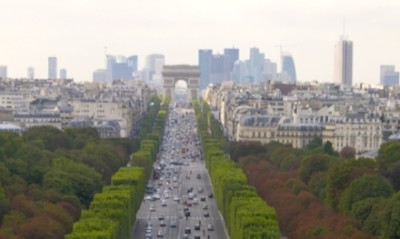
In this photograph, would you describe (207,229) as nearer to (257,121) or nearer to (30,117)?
(257,121)

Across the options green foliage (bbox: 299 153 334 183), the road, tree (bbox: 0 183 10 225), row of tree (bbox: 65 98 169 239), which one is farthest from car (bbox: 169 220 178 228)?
tree (bbox: 0 183 10 225)

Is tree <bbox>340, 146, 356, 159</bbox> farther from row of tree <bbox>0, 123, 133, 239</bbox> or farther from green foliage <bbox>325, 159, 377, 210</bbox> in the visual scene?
green foliage <bbox>325, 159, 377, 210</bbox>

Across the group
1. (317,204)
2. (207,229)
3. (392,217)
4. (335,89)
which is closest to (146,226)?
(207,229)

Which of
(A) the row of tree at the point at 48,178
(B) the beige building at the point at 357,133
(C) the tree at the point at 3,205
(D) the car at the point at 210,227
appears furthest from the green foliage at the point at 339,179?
(B) the beige building at the point at 357,133

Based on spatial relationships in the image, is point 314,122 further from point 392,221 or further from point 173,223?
point 392,221

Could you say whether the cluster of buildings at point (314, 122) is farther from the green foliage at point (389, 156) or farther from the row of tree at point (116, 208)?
the green foliage at point (389, 156)
